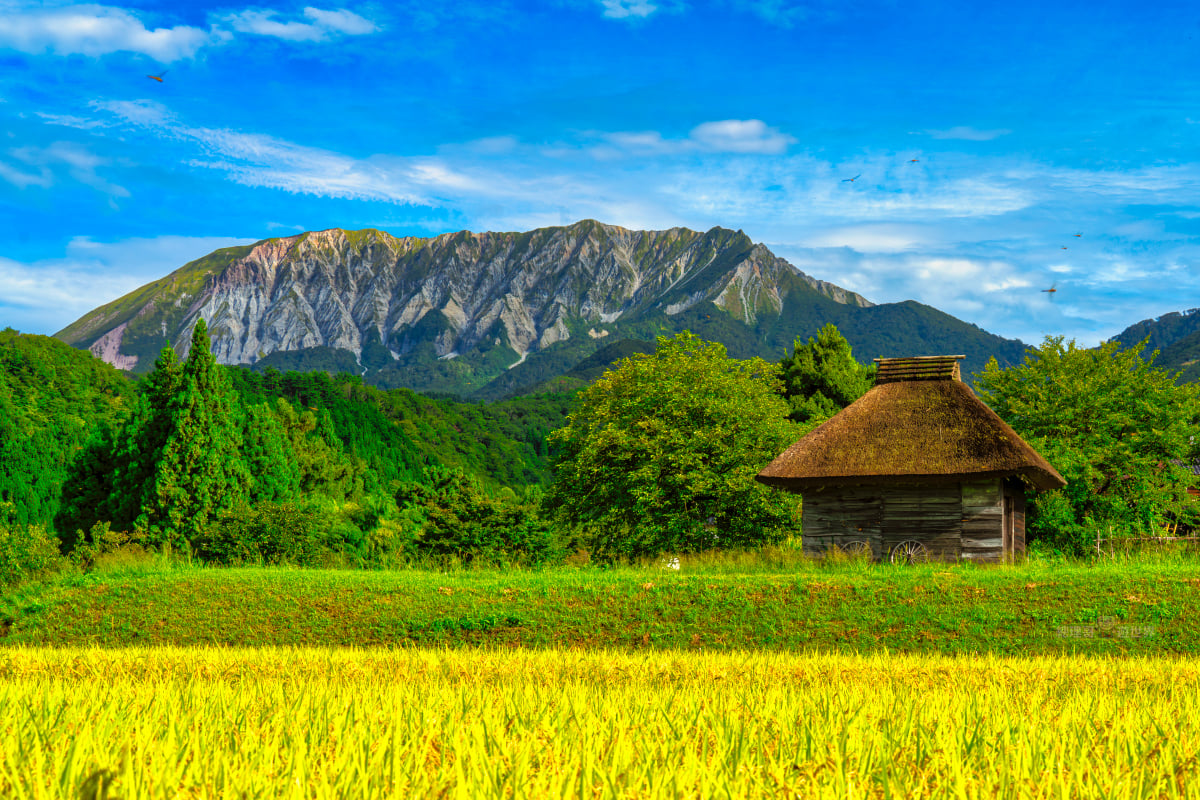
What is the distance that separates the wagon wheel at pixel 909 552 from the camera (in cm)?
1825

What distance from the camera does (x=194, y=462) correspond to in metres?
27.7

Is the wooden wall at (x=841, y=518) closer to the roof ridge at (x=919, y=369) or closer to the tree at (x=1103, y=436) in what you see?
the roof ridge at (x=919, y=369)

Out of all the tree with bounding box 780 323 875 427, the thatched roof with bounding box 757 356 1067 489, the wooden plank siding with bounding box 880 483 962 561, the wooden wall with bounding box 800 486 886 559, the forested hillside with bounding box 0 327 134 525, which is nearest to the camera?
the thatched roof with bounding box 757 356 1067 489

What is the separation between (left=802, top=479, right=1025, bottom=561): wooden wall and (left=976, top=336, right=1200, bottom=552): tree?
221 inches

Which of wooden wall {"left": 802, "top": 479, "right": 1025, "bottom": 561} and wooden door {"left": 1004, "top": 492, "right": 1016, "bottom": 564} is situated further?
wooden door {"left": 1004, "top": 492, "right": 1016, "bottom": 564}

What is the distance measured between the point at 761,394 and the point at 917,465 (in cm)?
707

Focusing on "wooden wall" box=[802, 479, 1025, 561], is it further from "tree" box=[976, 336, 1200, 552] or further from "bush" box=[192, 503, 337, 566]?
"bush" box=[192, 503, 337, 566]

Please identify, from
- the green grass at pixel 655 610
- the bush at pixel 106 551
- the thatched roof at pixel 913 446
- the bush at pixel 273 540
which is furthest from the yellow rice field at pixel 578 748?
the bush at pixel 273 540

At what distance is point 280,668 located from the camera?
26.7 ft

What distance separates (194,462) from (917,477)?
2318 centimetres

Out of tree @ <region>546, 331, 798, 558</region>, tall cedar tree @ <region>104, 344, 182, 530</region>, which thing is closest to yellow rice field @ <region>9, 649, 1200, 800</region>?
tree @ <region>546, 331, 798, 558</region>

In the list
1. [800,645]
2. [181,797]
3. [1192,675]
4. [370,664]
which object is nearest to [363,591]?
[370,664]

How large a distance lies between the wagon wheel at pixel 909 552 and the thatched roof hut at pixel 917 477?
0.16ft

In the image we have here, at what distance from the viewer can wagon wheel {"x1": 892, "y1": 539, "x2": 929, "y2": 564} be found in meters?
18.2
